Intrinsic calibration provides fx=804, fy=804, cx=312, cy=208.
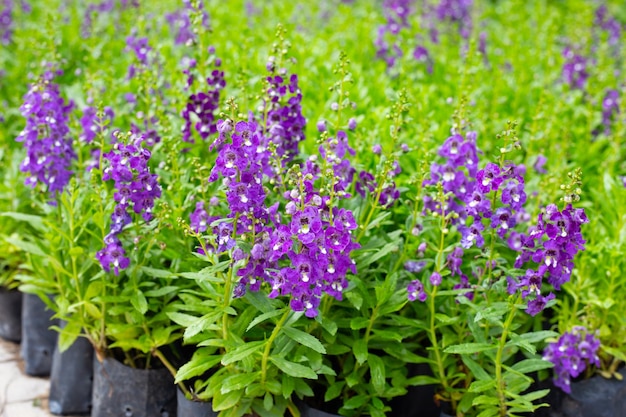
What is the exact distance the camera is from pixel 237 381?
Answer: 2840mm

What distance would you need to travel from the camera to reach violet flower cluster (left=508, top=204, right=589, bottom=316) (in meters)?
2.62

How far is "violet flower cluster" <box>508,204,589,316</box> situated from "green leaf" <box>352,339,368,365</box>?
582 mm

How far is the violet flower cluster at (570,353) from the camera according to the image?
129 inches

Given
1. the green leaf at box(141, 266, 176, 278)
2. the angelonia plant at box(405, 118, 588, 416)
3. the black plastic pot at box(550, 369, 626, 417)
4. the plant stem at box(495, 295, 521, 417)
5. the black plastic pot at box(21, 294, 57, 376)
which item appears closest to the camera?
the angelonia plant at box(405, 118, 588, 416)

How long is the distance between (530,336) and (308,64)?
9.70 ft

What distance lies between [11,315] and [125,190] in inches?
71.2

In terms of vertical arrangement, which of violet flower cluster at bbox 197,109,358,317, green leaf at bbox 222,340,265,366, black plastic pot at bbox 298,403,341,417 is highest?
violet flower cluster at bbox 197,109,358,317

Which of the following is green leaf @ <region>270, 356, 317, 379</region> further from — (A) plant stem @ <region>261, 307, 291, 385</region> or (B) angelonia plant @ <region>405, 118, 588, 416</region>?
(B) angelonia plant @ <region>405, 118, 588, 416</region>

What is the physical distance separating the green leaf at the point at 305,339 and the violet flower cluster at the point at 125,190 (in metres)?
0.73

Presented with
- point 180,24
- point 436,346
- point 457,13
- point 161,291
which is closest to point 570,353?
point 436,346

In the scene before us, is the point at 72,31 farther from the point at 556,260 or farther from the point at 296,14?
the point at 556,260

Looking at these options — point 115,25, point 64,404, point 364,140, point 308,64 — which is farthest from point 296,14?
point 64,404

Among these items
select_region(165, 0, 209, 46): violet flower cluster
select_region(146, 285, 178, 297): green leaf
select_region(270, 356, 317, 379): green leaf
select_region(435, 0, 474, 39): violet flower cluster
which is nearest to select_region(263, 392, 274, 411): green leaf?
select_region(270, 356, 317, 379): green leaf

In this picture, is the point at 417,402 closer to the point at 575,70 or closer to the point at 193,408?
the point at 193,408
